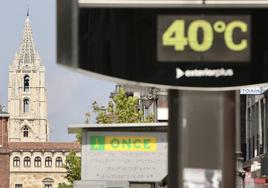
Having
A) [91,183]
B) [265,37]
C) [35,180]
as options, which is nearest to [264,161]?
[91,183]

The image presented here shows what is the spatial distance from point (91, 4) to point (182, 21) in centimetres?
72

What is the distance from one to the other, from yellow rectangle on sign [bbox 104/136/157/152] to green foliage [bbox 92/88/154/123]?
1122 inches

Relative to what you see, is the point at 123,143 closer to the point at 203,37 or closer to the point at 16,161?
the point at 203,37

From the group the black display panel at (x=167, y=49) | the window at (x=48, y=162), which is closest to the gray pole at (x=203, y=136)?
the black display panel at (x=167, y=49)

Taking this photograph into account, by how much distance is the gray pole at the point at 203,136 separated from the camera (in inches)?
269

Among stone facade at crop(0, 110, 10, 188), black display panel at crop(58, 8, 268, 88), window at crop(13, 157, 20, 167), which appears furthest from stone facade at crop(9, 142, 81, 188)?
black display panel at crop(58, 8, 268, 88)

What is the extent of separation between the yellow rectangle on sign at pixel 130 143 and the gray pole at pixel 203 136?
11194 mm

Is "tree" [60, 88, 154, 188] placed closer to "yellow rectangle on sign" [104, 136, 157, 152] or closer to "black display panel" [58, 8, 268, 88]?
"yellow rectangle on sign" [104, 136, 157, 152]

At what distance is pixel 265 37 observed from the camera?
706 centimetres

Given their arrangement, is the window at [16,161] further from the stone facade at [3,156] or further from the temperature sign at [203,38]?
the temperature sign at [203,38]

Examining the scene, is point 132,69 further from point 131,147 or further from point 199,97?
point 131,147

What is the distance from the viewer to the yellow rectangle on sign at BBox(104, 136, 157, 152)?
18.2 meters

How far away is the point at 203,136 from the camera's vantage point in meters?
6.88

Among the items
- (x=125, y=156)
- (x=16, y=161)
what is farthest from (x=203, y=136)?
(x=16, y=161)
